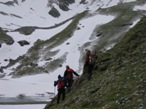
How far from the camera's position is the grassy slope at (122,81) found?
773 inches

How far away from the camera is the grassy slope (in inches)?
773

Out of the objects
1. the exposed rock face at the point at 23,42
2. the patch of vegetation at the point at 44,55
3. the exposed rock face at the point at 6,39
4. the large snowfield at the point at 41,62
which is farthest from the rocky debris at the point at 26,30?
the patch of vegetation at the point at 44,55

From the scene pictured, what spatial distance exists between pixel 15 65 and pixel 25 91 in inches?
2005

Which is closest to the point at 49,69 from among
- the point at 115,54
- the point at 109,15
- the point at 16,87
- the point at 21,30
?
the point at 16,87

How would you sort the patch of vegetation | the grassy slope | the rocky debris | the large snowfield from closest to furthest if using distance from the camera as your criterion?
the grassy slope
the large snowfield
the patch of vegetation
the rocky debris

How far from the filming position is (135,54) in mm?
29594

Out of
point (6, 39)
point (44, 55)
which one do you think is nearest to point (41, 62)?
point (44, 55)

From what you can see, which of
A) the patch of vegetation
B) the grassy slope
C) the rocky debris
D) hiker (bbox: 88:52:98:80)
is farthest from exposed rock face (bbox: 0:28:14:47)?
hiker (bbox: 88:52:98:80)

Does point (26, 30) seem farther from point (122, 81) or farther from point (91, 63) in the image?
point (122, 81)

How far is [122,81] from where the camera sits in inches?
946

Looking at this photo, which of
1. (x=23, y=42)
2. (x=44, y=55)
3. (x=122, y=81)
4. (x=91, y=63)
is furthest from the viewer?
(x=23, y=42)

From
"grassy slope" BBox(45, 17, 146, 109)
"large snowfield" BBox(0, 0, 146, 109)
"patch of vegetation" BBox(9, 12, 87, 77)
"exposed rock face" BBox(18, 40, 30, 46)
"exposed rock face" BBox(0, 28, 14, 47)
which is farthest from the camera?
"exposed rock face" BBox(0, 28, 14, 47)

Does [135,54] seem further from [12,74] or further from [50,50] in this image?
[50,50]

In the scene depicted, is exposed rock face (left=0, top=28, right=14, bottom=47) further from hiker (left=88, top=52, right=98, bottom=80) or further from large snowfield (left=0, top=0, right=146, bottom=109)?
hiker (left=88, top=52, right=98, bottom=80)
